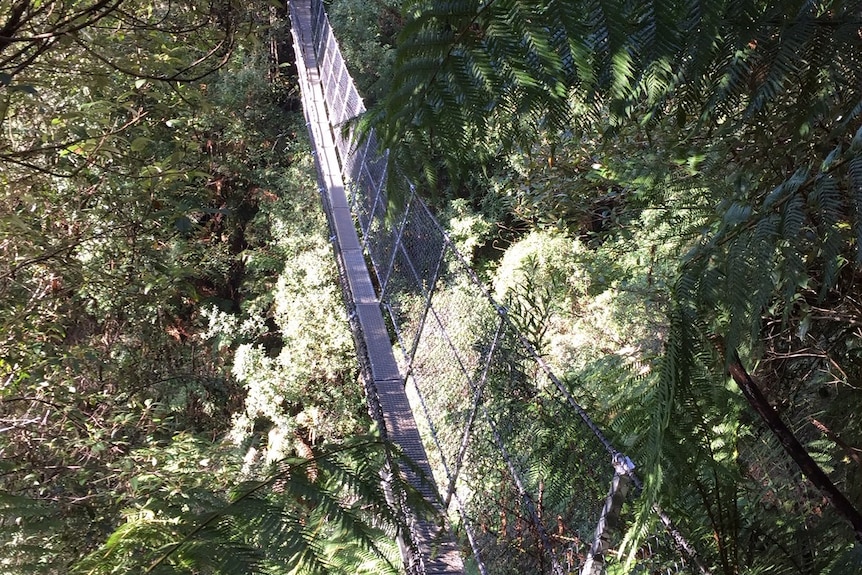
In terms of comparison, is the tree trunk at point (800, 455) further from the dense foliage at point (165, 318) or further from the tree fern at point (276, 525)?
the dense foliage at point (165, 318)

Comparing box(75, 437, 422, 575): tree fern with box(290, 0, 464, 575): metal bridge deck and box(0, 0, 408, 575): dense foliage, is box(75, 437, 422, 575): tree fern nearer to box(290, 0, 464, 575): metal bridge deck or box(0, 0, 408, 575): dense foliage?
box(0, 0, 408, 575): dense foliage

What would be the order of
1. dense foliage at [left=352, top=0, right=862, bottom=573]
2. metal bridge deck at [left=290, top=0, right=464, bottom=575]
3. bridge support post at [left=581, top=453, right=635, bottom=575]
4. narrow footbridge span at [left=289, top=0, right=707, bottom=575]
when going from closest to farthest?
dense foliage at [left=352, top=0, right=862, bottom=573] → bridge support post at [left=581, top=453, right=635, bottom=575] → narrow footbridge span at [left=289, top=0, right=707, bottom=575] → metal bridge deck at [left=290, top=0, right=464, bottom=575]

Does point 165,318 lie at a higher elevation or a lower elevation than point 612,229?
lower

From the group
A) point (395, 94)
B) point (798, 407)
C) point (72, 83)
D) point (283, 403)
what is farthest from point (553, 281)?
point (395, 94)

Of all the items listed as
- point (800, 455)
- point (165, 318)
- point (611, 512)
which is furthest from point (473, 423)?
point (165, 318)

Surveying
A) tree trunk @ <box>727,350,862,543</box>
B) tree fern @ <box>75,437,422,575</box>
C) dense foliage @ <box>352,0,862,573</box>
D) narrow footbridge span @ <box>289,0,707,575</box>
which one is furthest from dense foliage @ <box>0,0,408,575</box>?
tree trunk @ <box>727,350,862,543</box>

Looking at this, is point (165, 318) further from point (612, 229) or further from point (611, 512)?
point (611, 512)

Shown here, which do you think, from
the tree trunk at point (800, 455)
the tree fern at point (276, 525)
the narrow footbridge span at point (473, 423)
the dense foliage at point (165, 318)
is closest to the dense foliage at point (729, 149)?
the tree trunk at point (800, 455)
